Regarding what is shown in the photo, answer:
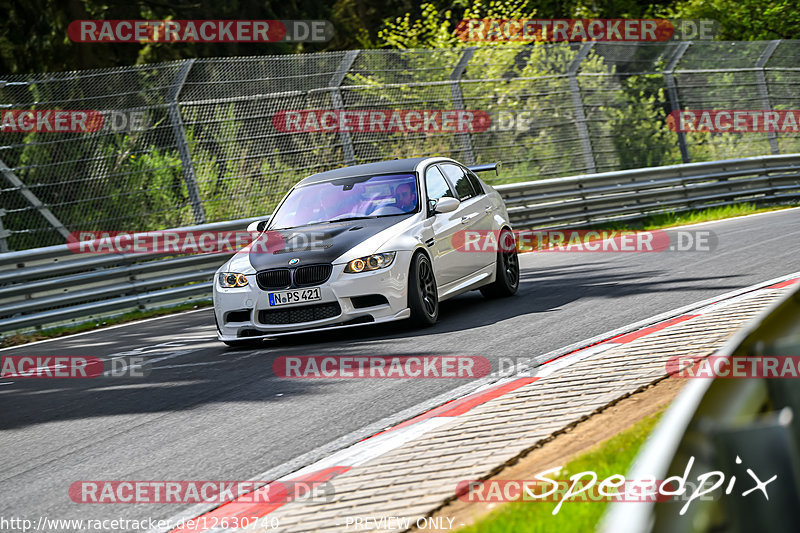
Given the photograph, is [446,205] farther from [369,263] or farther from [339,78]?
[339,78]

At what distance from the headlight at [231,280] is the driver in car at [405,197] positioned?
1.70 m

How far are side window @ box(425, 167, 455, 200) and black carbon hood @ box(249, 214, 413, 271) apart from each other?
0.61m

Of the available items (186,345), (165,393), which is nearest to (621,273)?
(186,345)

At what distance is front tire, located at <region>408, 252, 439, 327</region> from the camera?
923 centimetres

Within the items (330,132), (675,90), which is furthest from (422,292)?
(675,90)

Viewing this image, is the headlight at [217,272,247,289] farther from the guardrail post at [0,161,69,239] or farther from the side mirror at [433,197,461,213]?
the guardrail post at [0,161,69,239]

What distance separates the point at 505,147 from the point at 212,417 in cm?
1407

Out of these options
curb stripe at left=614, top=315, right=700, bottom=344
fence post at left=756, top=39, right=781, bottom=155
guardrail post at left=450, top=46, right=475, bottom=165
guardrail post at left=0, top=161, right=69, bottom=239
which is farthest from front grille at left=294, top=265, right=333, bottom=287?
fence post at left=756, top=39, right=781, bottom=155

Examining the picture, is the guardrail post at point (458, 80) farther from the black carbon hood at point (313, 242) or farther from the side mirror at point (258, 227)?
the black carbon hood at point (313, 242)

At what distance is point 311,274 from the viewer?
912 cm

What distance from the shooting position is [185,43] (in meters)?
30.3

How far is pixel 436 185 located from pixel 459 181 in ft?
2.08

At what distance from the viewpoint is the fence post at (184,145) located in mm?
15453

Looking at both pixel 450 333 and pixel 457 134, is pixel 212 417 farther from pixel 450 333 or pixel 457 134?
pixel 457 134
